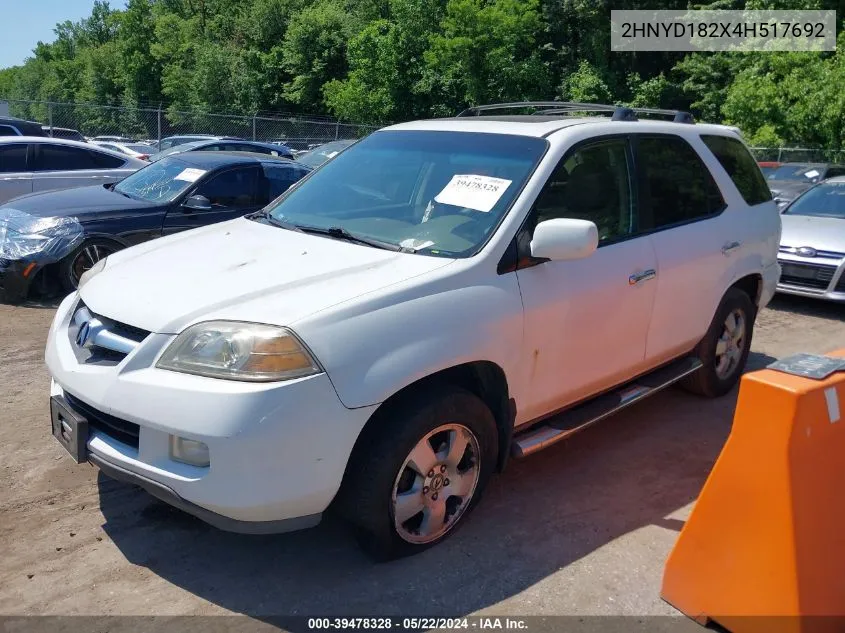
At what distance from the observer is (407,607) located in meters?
3.04

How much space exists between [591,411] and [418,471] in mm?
1266

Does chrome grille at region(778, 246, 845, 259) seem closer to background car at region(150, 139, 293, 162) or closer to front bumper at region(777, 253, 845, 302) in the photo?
front bumper at region(777, 253, 845, 302)

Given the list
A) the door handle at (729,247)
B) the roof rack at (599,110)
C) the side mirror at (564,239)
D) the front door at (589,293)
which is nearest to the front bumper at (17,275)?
the roof rack at (599,110)

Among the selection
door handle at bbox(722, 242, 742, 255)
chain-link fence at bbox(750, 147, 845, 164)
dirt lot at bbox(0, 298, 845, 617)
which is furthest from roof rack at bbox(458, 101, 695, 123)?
chain-link fence at bbox(750, 147, 845, 164)

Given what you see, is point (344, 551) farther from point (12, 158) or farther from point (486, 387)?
point (12, 158)

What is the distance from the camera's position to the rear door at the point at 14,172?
31.3ft

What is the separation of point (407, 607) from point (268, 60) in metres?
42.4

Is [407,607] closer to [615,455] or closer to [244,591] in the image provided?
[244,591]

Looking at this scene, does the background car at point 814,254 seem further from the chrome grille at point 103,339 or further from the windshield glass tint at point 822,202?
the chrome grille at point 103,339

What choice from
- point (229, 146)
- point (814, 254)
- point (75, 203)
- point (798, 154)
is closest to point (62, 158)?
point (75, 203)

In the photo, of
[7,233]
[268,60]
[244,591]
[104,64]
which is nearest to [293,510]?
[244,591]

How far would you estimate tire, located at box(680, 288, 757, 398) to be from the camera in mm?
5074

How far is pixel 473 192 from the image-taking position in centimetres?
375

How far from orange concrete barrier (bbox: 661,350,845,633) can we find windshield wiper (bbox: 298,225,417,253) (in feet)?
5.28
